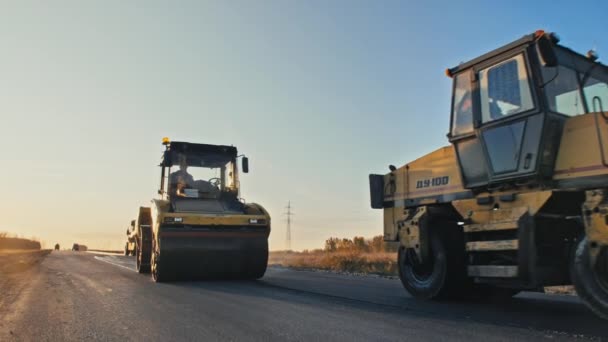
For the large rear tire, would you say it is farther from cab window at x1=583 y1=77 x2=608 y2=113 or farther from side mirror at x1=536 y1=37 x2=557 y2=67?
cab window at x1=583 y1=77 x2=608 y2=113

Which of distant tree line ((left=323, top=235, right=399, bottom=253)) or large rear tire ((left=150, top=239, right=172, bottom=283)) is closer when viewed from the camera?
large rear tire ((left=150, top=239, right=172, bottom=283))

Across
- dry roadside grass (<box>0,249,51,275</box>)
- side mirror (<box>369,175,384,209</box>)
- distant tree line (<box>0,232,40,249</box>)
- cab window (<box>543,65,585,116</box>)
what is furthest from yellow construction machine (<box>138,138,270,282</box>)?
distant tree line (<box>0,232,40,249</box>)

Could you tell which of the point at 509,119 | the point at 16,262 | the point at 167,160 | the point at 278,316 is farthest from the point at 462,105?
the point at 16,262

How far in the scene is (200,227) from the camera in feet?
34.6

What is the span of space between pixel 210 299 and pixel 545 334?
443 centimetres

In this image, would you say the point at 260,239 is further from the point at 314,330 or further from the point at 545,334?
the point at 545,334

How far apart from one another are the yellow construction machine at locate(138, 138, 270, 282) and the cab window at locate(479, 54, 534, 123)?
18.8 ft

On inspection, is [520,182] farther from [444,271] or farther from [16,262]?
[16,262]

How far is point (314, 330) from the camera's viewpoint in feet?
15.9

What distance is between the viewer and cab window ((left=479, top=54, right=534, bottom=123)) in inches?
243

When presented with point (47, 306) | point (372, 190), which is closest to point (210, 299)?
point (47, 306)

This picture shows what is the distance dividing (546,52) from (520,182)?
1.50m

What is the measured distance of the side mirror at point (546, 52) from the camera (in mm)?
5602

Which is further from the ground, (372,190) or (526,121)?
(526,121)
